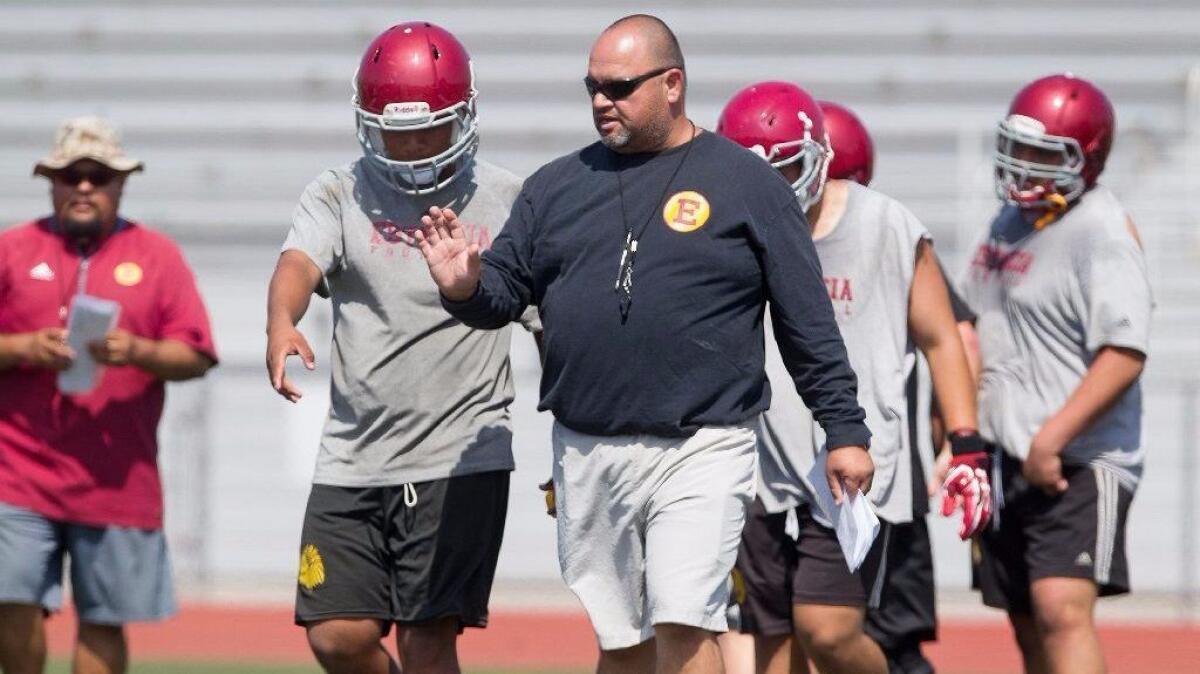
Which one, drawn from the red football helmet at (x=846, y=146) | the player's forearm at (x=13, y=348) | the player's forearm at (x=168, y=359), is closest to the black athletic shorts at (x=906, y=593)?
the red football helmet at (x=846, y=146)

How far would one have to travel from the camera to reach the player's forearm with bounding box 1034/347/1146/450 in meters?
5.96

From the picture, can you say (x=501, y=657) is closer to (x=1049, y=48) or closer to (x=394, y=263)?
(x=394, y=263)

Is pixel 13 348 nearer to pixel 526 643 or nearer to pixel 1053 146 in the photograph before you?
pixel 1053 146

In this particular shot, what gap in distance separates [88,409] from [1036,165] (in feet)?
10.3

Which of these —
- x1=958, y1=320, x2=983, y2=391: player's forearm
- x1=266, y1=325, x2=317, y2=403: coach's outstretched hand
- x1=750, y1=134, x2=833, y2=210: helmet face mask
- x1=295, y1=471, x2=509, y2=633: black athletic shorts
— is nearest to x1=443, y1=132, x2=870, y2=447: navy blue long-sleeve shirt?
x1=266, y1=325, x2=317, y2=403: coach's outstretched hand

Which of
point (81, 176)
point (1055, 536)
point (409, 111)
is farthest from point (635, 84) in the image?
point (81, 176)

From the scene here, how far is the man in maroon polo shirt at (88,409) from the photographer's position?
6586 mm

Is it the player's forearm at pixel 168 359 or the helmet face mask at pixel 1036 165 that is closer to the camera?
the helmet face mask at pixel 1036 165

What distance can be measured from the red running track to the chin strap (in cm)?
350

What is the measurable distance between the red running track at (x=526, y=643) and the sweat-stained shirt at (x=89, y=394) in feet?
9.73

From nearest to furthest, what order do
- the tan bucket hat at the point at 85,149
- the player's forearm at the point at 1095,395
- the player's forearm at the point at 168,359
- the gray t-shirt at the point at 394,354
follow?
the gray t-shirt at the point at 394,354
the player's forearm at the point at 1095,395
the player's forearm at the point at 168,359
the tan bucket hat at the point at 85,149

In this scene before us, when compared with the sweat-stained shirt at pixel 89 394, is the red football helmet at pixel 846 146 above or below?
above

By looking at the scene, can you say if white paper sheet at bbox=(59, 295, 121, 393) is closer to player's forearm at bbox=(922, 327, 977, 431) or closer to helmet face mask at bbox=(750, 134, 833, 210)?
helmet face mask at bbox=(750, 134, 833, 210)

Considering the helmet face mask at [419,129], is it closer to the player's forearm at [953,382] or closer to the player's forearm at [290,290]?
the player's forearm at [290,290]
